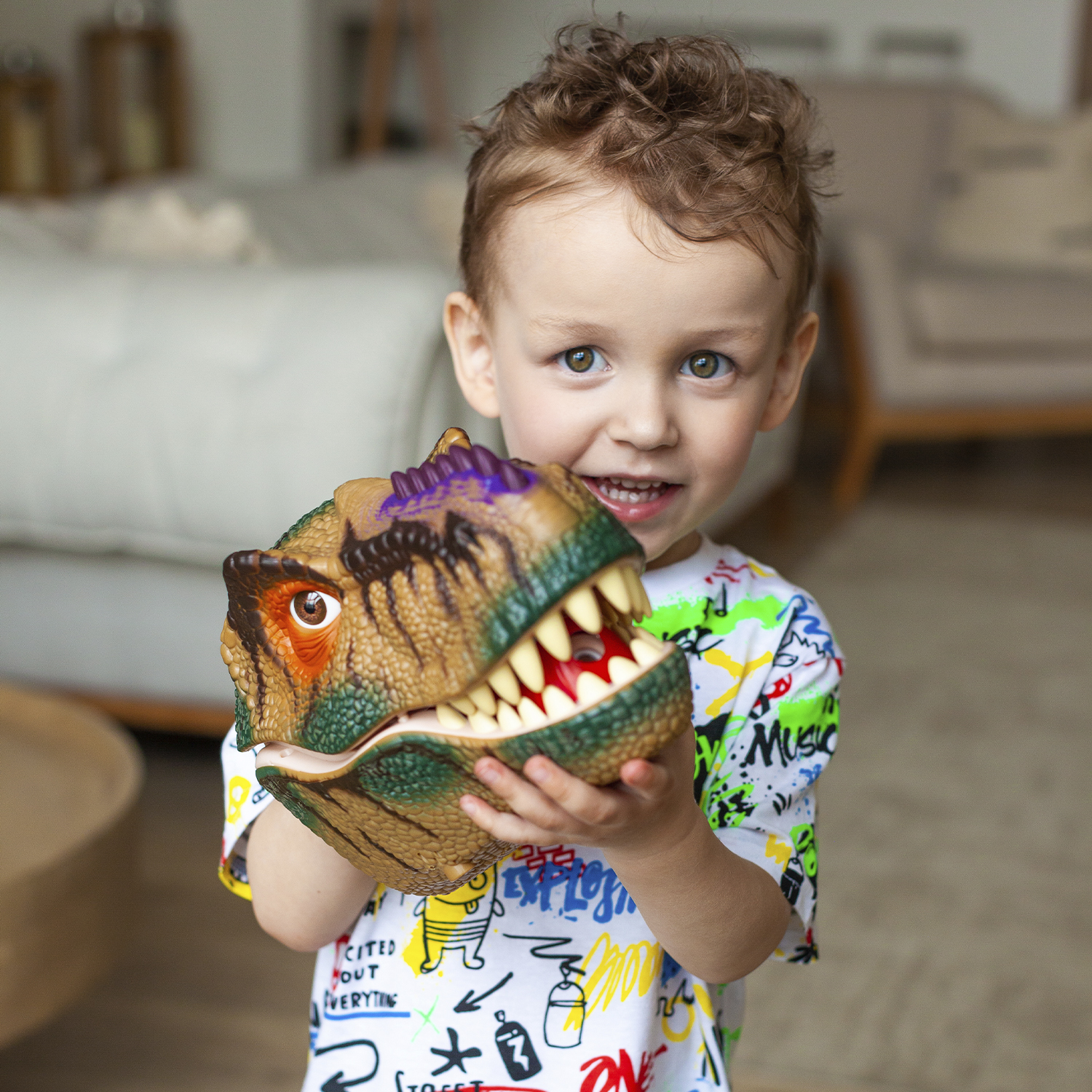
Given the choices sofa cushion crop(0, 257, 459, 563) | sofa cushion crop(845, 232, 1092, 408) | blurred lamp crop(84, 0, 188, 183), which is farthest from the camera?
blurred lamp crop(84, 0, 188, 183)

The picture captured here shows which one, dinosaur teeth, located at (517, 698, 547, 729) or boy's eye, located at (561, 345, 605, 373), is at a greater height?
boy's eye, located at (561, 345, 605, 373)

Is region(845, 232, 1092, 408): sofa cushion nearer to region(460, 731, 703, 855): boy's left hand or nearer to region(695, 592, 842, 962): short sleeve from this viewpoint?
region(695, 592, 842, 962): short sleeve

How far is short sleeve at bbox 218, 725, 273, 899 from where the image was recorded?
69cm

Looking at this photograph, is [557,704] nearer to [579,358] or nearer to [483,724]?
[483,724]

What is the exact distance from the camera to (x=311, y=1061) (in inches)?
28.2

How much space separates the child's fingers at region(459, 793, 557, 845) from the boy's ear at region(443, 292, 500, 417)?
0.96 feet

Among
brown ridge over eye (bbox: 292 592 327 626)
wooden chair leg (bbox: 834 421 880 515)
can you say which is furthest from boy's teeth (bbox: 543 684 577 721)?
wooden chair leg (bbox: 834 421 880 515)

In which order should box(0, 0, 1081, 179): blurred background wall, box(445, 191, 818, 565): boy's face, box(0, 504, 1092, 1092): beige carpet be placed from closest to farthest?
box(445, 191, 818, 565): boy's face
box(0, 504, 1092, 1092): beige carpet
box(0, 0, 1081, 179): blurred background wall

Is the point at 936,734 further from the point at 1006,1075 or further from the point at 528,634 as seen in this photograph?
the point at 528,634

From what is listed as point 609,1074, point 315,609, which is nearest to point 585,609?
point 315,609

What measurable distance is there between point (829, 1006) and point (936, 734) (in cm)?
93

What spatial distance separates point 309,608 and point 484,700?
0.09m

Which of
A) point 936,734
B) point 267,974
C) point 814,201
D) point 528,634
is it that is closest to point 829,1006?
point 267,974

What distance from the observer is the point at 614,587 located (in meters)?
0.46
